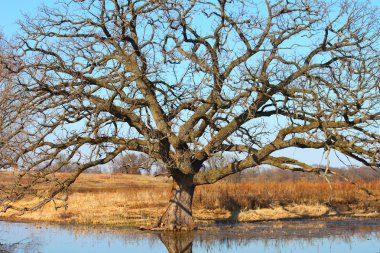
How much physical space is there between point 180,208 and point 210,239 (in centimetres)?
274

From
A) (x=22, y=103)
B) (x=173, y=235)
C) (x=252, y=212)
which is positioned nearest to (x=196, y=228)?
(x=173, y=235)

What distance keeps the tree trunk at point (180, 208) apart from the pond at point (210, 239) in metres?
0.73

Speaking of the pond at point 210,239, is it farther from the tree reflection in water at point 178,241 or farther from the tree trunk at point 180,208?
the tree trunk at point 180,208

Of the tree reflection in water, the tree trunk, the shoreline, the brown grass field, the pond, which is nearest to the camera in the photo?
the tree reflection in water

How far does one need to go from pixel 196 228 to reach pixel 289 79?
20.4ft

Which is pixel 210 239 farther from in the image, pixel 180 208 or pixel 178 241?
pixel 180 208

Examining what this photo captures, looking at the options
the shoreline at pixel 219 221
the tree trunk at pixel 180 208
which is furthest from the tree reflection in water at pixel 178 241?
the shoreline at pixel 219 221

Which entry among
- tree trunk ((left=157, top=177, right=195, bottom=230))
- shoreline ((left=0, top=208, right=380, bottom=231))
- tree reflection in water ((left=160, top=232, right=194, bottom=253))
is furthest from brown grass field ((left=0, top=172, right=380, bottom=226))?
tree reflection in water ((left=160, top=232, right=194, bottom=253))

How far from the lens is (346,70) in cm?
1853

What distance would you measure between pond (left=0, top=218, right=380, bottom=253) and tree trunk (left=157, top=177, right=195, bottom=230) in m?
→ 0.73

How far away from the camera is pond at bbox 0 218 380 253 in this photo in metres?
16.0

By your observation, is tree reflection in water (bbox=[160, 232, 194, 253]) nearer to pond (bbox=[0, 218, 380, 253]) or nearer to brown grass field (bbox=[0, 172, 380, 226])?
pond (bbox=[0, 218, 380, 253])

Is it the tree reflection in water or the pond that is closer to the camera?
the tree reflection in water

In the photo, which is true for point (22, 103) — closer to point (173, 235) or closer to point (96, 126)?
point (96, 126)
